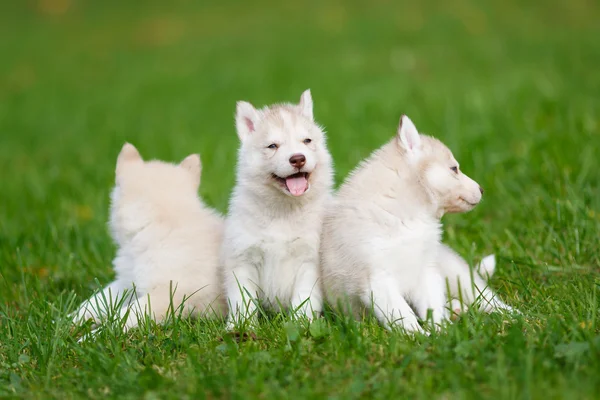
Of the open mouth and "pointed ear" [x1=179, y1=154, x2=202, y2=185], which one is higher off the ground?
"pointed ear" [x1=179, y1=154, x2=202, y2=185]

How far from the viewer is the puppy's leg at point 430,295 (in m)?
3.98

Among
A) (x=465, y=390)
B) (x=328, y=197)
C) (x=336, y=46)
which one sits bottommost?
(x=465, y=390)

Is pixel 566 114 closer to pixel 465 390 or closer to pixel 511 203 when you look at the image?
pixel 511 203

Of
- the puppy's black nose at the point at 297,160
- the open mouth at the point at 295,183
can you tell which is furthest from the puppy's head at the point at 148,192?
the puppy's black nose at the point at 297,160

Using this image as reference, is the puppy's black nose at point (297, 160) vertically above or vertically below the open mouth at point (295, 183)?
above

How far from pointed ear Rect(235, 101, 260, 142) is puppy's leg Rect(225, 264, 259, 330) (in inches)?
29.5

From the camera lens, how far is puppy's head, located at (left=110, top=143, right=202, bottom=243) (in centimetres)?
469

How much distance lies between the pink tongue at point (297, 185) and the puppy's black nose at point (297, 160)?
0.11 meters

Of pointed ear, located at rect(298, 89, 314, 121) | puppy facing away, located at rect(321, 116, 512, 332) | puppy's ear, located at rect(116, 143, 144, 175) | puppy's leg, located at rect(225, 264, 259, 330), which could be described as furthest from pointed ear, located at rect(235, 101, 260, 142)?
puppy's ear, located at rect(116, 143, 144, 175)

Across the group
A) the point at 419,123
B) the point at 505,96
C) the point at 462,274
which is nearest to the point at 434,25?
the point at 505,96

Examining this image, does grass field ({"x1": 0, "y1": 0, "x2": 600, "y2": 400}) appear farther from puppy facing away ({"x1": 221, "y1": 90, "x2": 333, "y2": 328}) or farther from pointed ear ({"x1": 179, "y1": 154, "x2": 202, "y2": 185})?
pointed ear ({"x1": 179, "y1": 154, "x2": 202, "y2": 185})

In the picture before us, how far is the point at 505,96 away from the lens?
9023 mm

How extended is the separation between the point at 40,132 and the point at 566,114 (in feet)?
22.8

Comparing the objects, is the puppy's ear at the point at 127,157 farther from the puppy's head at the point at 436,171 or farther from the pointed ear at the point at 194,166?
the puppy's head at the point at 436,171
